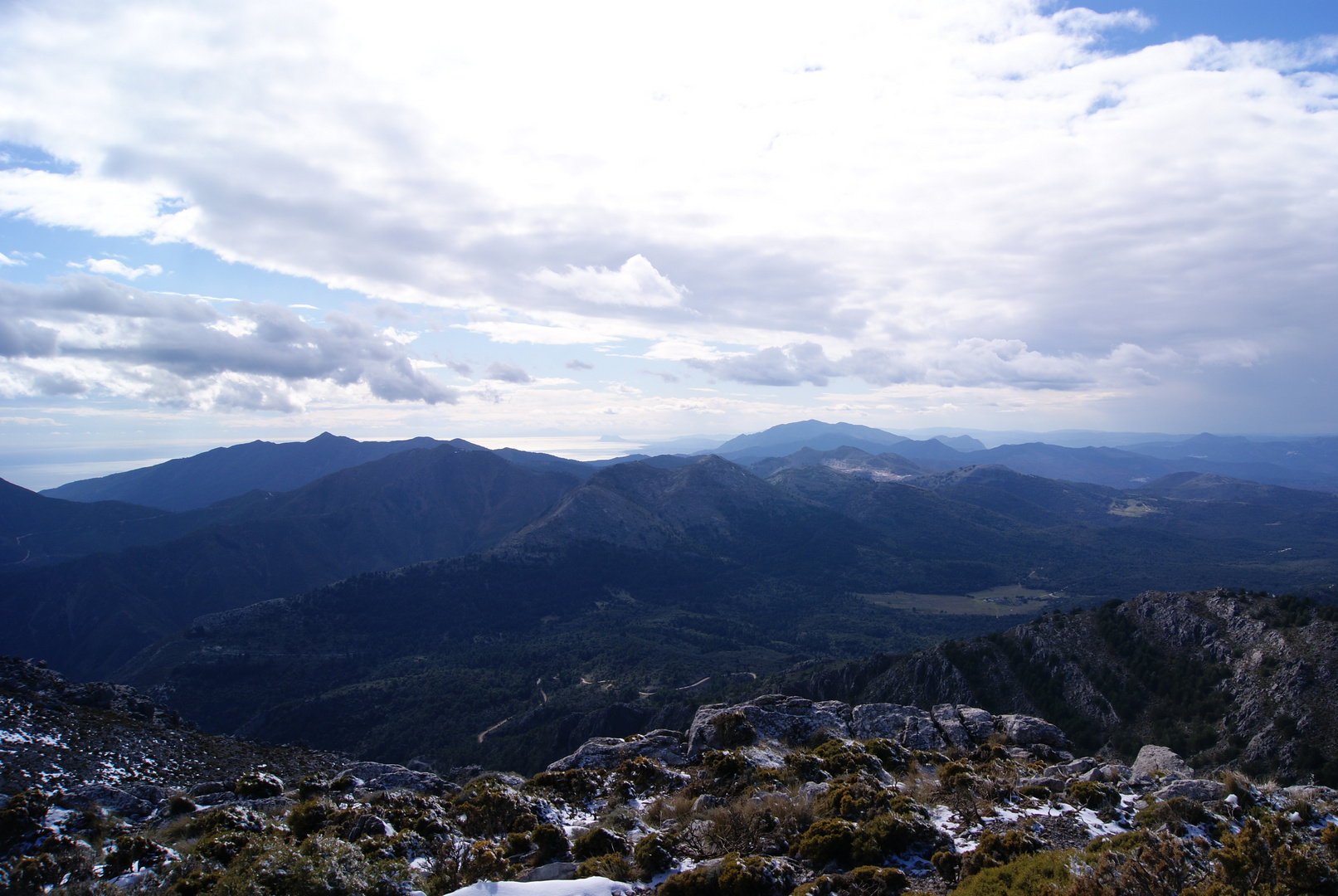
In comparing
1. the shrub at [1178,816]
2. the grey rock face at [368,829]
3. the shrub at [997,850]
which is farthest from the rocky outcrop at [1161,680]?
the grey rock face at [368,829]

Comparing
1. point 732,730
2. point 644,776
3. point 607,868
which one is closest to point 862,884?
point 607,868

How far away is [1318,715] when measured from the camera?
41156 millimetres

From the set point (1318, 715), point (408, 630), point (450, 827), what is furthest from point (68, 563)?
point (1318, 715)

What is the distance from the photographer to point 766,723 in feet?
104

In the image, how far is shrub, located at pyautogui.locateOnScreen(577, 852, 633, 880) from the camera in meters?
13.8

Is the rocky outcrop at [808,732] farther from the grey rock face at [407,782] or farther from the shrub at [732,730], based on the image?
the grey rock face at [407,782]

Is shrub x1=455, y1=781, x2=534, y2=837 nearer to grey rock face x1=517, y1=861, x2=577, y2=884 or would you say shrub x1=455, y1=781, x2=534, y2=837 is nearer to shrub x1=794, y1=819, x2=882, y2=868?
grey rock face x1=517, y1=861, x2=577, y2=884

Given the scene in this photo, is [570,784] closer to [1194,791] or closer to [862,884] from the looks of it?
[862,884]

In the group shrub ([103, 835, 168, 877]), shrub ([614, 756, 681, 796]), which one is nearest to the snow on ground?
shrub ([614, 756, 681, 796])

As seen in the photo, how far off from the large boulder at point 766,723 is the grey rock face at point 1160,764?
514 inches

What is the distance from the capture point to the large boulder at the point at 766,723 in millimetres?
29031

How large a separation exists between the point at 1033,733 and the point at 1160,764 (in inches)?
220

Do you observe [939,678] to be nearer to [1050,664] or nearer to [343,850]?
[1050,664]

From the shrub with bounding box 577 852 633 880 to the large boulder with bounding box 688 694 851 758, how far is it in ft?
48.6
